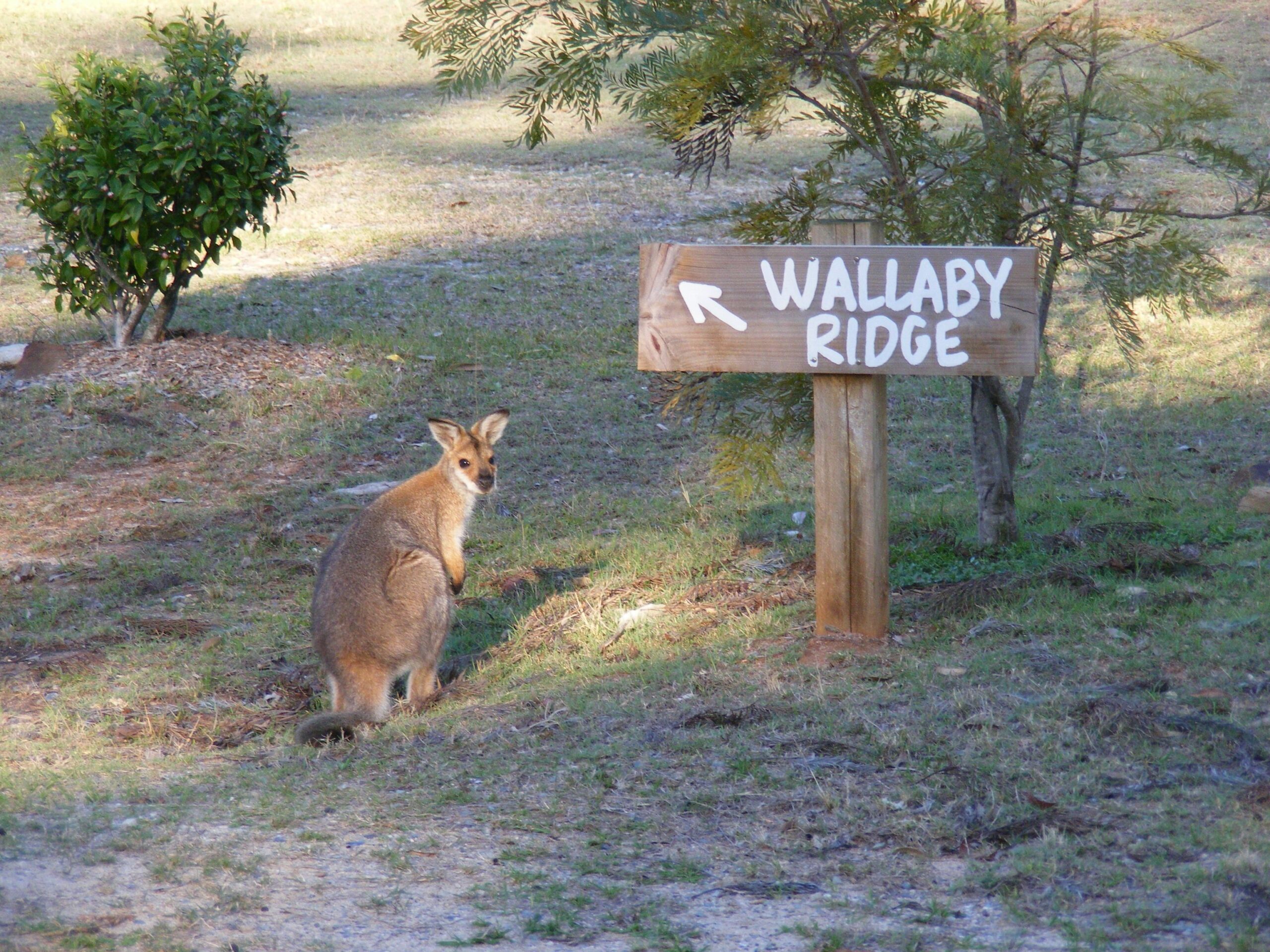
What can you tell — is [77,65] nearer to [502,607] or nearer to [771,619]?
[502,607]

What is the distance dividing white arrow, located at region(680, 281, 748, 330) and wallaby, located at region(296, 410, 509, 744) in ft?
6.80

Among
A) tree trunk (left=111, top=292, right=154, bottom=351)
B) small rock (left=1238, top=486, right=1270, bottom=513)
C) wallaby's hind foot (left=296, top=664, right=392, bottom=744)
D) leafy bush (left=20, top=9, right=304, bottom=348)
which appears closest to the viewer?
wallaby's hind foot (left=296, top=664, right=392, bottom=744)

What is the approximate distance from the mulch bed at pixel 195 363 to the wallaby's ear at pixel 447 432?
4.10 m

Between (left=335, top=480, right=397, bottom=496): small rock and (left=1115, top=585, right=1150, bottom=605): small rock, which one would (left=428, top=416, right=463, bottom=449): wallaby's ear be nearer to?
(left=335, top=480, right=397, bottom=496): small rock

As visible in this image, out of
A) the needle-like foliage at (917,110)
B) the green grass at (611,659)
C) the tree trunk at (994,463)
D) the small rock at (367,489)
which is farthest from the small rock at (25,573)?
the tree trunk at (994,463)

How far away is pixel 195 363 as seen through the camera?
11.2 m

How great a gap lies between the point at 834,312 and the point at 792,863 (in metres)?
2.40

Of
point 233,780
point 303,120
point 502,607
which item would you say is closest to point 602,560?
point 502,607

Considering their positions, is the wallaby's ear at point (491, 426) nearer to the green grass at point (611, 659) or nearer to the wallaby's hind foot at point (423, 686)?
the green grass at point (611, 659)

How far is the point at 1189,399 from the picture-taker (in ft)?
34.0

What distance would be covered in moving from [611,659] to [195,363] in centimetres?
635

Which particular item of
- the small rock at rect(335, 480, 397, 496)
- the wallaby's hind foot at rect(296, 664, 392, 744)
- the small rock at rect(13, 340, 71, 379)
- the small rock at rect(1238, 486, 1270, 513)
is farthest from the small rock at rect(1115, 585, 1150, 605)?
the small rock at rect(13, 340, 71, 379)

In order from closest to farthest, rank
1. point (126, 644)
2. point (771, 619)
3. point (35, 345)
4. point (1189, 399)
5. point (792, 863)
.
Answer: point (792, 863) → point (771, 619) → point (126, 644) → point (1189, 399) → point (35, 345)

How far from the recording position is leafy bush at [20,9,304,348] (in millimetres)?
10789
